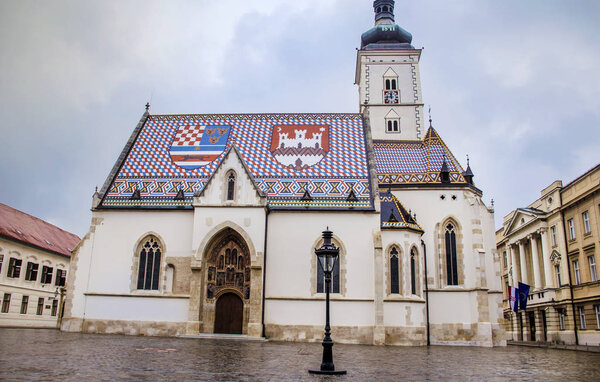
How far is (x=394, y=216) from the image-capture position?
97.0ft

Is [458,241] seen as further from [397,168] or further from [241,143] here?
[241,143]

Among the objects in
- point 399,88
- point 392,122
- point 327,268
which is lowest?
point 327,268

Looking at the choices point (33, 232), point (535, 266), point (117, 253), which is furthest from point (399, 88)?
point (33, 232)

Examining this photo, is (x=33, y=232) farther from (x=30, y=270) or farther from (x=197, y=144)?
(x=197, y=144)

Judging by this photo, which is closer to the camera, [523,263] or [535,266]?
[535,266]

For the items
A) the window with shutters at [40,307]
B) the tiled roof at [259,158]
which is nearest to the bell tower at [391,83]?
the tiled roof at [259,158]

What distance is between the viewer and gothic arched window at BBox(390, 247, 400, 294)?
93.2 ft

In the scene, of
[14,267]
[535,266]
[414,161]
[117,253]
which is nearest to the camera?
[117,253]

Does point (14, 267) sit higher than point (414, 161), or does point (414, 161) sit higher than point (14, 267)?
point (414, 161)

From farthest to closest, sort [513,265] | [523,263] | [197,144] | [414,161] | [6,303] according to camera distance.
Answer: [513,265] → [523,263] → [6,303] → [414,161] → [197,144]

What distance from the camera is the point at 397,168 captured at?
1366 inches

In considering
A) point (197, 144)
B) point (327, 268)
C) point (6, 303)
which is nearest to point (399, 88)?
point (197, 144)

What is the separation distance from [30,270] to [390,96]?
34.0 meters

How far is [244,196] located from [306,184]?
4.16m
